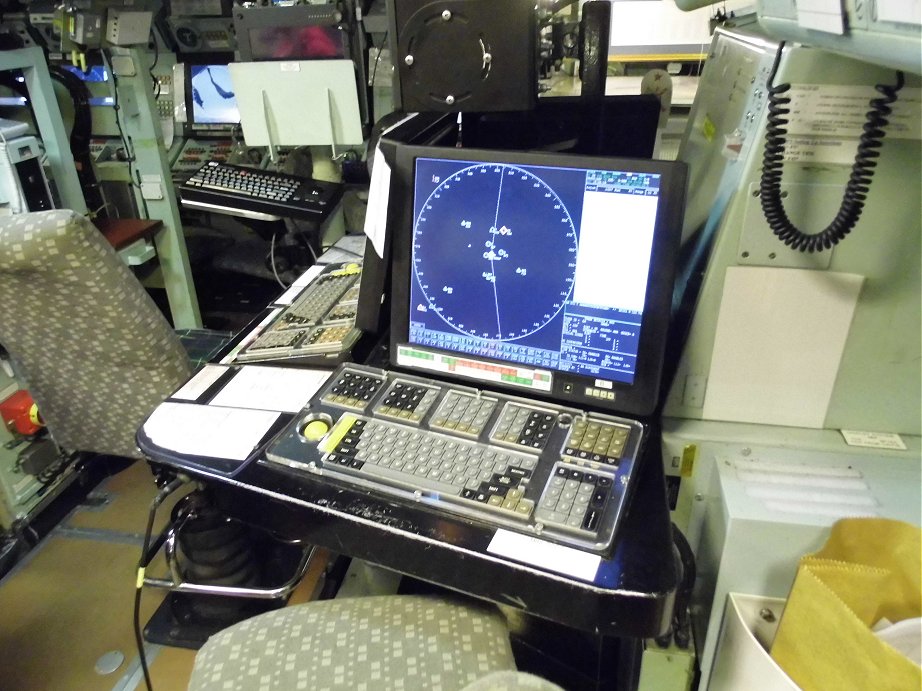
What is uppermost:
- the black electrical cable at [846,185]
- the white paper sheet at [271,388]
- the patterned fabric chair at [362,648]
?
the black electrical cable at [846,185]

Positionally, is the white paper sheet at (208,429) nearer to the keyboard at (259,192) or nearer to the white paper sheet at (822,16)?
the white paper sheet at (822,16)

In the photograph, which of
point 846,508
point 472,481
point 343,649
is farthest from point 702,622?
point 343,649

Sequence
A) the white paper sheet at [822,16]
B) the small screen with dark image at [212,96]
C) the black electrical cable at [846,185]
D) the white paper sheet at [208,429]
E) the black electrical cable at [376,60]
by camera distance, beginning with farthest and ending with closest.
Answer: the small screen with dark image at [212,96] → the black electrical cable at [376,60] → the white paper sheet at [208,429] → the black electrical cable at [846,185] → the white paper sheet at [822,16]

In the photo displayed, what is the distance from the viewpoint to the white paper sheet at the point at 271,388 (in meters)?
1.04

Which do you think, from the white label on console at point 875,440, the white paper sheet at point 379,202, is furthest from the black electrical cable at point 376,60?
the white label on console at point 875,440

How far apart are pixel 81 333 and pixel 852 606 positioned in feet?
5.02

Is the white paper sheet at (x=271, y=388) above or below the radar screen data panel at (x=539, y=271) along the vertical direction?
below

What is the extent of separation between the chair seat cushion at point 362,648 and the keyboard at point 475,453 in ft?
0.86

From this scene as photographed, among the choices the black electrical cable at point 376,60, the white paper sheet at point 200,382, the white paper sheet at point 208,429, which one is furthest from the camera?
the black electrical cable at point 376,60

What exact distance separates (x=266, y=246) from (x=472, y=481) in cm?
211

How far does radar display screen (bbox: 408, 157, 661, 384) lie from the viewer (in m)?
0.87

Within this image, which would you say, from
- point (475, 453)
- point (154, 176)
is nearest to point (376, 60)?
point (154, 176)

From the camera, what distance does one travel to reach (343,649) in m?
0.94

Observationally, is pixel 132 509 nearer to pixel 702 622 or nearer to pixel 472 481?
pixel 472 481
